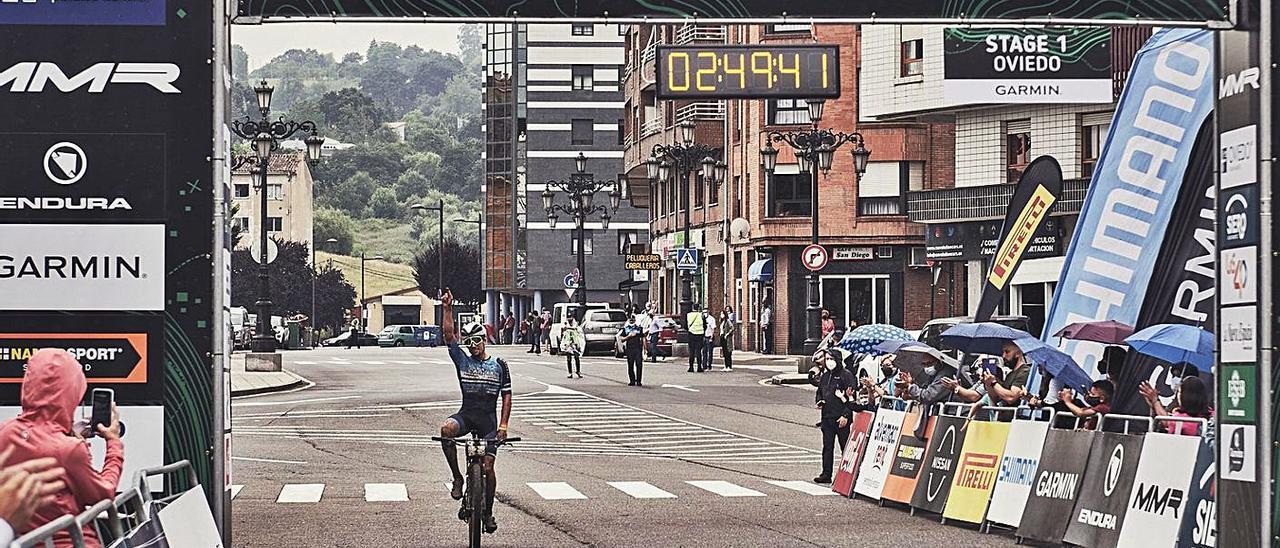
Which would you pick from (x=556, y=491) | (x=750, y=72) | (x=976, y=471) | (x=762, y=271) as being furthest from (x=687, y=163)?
(x=750, y=72)

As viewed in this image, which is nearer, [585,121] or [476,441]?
[476,441]

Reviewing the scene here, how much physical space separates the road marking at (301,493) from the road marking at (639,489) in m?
3.24

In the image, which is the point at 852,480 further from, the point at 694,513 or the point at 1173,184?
the point at 1173,184

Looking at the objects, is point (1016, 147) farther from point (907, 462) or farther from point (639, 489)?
point (907, 462)

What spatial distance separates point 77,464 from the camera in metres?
7.80

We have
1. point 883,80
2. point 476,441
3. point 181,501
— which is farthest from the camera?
point 883,80

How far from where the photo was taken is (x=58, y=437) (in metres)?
7.75

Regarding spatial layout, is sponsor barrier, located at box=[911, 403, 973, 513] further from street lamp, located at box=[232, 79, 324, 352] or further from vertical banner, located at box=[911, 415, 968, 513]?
street lamp, located at box=[232, 79, 324, 352]

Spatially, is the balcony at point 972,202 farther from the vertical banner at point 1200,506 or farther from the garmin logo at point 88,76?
the garmin logo at point 88,76

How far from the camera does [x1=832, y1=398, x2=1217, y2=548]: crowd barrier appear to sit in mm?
13555

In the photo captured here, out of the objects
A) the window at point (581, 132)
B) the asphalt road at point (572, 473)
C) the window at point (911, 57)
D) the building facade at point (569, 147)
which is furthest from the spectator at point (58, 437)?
the window at point (581, 132)

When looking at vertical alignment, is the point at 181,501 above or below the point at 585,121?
below

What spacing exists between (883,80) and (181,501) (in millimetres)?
42792

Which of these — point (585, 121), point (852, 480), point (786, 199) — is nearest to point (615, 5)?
point (852, 480)
